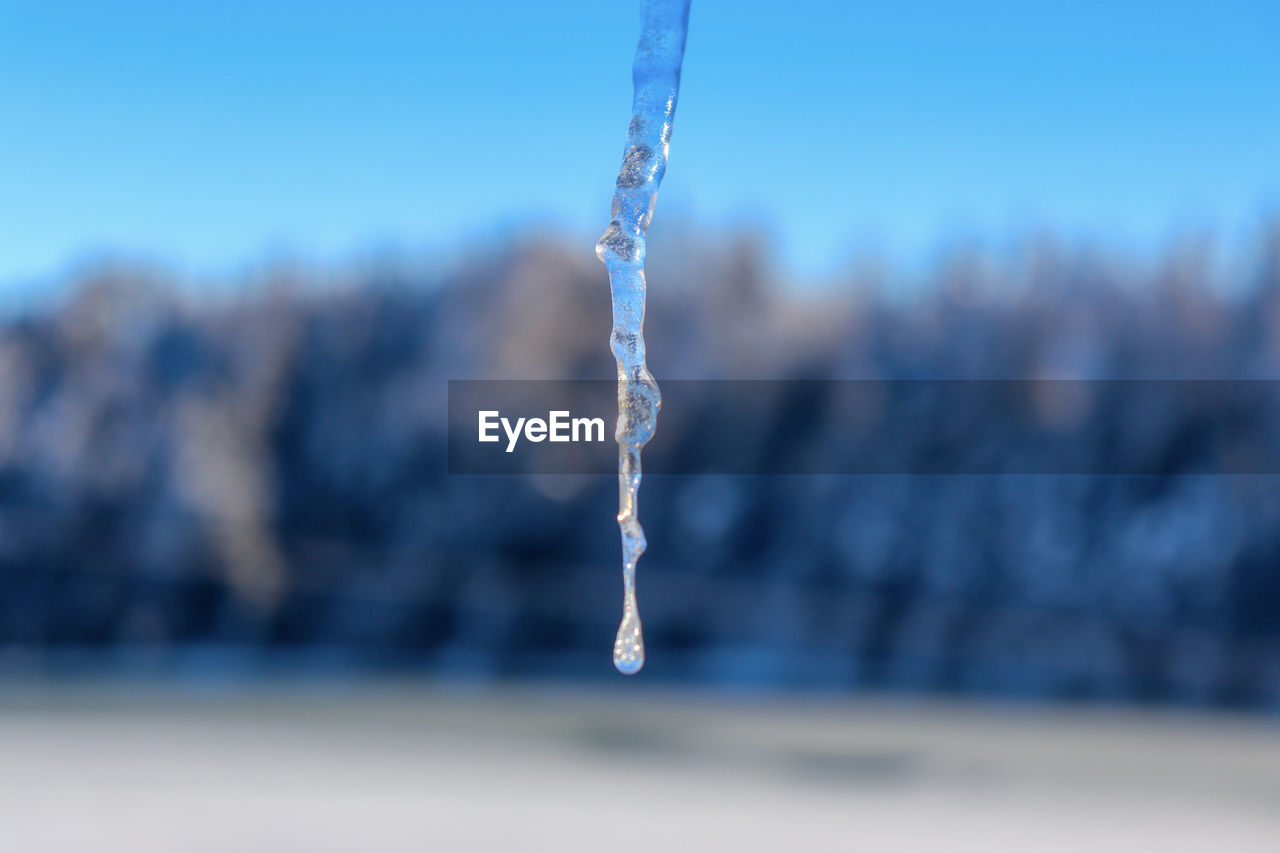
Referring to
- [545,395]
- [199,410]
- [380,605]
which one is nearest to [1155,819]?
[545,395]

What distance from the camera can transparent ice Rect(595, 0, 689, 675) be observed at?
1.29 m

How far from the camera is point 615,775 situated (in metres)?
6.21

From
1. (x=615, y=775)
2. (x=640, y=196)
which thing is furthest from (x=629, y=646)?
(x=615, y=775)

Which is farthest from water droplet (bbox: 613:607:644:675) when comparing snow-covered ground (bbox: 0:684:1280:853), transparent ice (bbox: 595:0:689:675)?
snow-covered ground (bbox: 0:684:1280:853)

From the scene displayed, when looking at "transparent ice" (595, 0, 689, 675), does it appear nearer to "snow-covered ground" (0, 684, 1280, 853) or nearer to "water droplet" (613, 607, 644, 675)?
"water droplet" (613, 607, 644, 675)

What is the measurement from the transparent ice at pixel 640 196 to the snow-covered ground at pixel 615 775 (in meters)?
3.84

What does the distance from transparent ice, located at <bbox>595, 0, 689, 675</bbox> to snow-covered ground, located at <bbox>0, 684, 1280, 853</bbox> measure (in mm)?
3837

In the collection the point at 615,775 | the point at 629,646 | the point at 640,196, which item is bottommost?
the point at 615,775

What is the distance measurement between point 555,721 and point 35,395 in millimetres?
6268

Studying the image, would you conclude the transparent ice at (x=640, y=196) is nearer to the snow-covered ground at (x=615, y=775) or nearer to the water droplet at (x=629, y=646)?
the water droplet at (x=629, y=646)

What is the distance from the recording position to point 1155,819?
5.26 meters

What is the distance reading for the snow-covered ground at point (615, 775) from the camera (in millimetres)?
4957

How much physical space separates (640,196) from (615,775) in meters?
5.30

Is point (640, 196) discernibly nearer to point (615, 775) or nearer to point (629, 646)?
point (629, 646)
